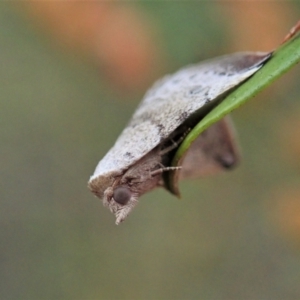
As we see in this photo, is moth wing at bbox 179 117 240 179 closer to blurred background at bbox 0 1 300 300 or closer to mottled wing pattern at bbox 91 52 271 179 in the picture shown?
mottled wing pattern at bbox 91 52 271 179

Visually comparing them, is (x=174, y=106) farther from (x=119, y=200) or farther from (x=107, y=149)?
(x=107, y=149)

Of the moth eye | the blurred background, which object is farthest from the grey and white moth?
the blurred background

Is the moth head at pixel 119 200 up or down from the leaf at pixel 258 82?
down

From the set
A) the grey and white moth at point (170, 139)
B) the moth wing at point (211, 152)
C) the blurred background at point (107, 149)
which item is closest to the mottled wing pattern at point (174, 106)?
the grey and white moth at point (170, 139)

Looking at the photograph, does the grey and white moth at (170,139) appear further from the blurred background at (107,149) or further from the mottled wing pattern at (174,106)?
the blurred background at (107,149)

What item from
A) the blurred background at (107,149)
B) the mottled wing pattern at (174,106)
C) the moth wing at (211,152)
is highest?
the mottled wing pattern at (174,106)

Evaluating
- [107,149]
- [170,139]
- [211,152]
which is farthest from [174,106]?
[107,149]

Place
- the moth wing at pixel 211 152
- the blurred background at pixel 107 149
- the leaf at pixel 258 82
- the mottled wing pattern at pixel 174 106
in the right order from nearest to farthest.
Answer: the leaf at pixel 258 82 < the mottled wing pattern at pixel 174 106 < the moth wing at pixel 211 152 < the blurred background at pixel 107 149
